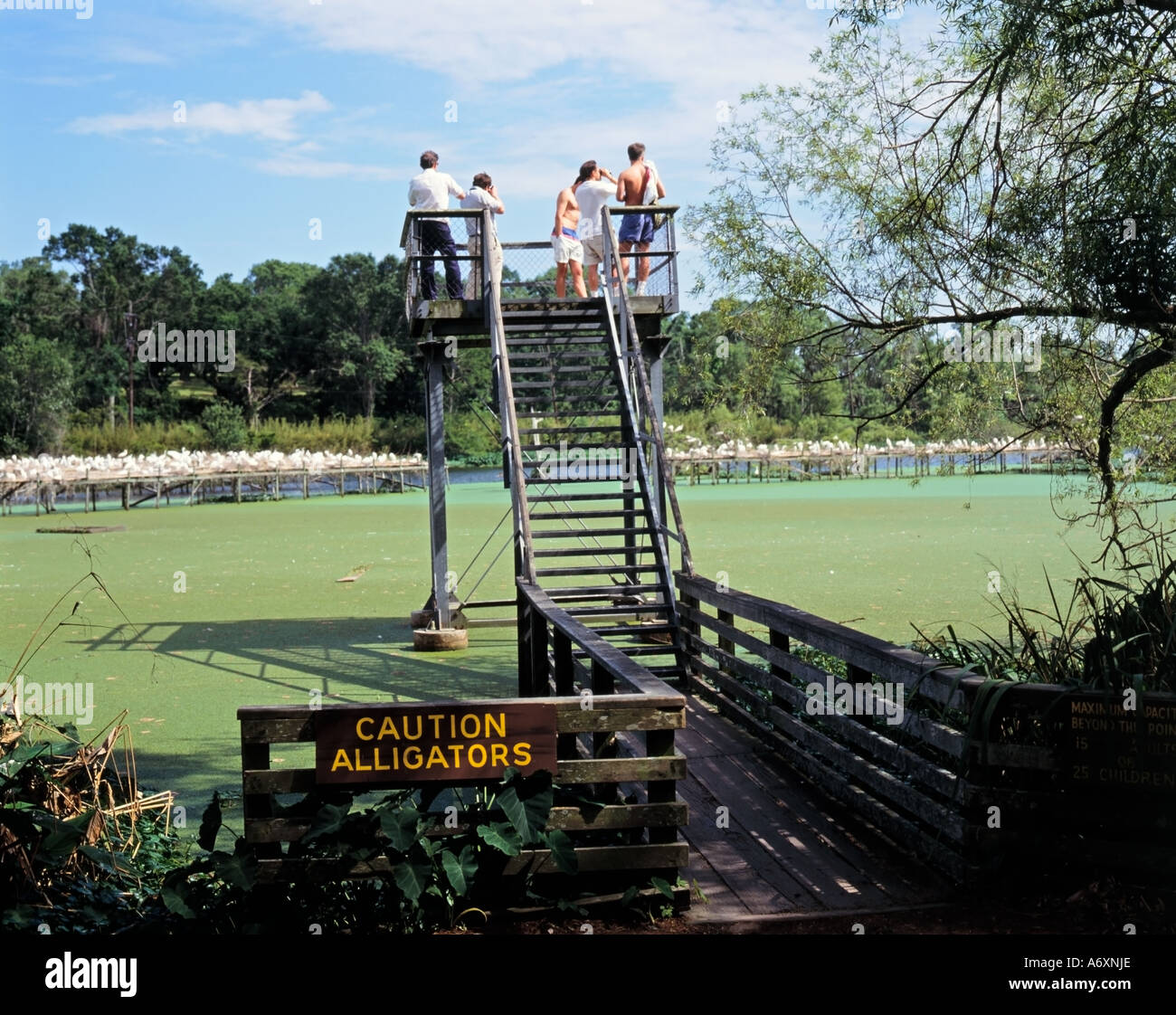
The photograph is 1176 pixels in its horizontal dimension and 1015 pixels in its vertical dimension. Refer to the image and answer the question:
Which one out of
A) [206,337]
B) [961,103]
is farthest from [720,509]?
[206,337]

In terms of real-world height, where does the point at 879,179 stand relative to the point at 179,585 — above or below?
above

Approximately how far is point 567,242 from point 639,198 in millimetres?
909

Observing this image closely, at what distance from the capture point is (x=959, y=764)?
210 inches

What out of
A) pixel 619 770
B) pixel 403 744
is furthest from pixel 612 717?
pixel 403 744

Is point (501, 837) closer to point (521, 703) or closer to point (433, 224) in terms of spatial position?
point (521, 703)

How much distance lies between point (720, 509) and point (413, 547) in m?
13.6

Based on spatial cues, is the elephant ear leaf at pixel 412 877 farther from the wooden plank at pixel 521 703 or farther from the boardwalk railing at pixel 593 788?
the wooden plank at pixel 521 703

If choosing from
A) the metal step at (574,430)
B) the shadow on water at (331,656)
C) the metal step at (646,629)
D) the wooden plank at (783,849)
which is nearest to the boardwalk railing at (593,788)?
the wooden plank at (783,849)

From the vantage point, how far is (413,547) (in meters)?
26.8

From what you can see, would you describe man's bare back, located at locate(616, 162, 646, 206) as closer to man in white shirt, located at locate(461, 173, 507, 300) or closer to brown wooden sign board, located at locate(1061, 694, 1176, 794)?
man in white shirt, located at locate(461, 173, 507, 300)

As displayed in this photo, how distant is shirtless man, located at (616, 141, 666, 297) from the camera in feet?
44.7

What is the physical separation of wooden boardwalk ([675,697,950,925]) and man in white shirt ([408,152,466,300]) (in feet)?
23.9
